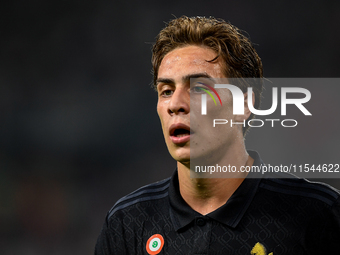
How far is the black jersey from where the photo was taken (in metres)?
2.16

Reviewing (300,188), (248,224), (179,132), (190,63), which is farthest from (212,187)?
(190,63)

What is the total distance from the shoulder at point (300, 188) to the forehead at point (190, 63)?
70 centimetres

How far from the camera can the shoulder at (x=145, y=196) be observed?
2.64 meters

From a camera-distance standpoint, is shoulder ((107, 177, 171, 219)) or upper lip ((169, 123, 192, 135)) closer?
upper lip ((169, 123, 192, 135))

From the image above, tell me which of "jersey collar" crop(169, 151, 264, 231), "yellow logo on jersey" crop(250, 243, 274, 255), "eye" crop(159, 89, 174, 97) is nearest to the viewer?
"yellow logo on jersey" crop(250, 243, 274, 255)

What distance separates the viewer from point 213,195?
236 centimetres

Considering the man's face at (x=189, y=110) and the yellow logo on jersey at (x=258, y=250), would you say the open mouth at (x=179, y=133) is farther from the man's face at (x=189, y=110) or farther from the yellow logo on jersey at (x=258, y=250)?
the yellow logo on jersey at (x=258, y=250)

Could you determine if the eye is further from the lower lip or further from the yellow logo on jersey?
the yellow logo on jersey

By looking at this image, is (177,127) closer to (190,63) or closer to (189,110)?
(189,110)

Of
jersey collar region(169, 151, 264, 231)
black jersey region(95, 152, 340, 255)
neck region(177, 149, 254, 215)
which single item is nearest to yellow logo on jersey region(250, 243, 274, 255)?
black jersey region(95, 152, 340, 255)

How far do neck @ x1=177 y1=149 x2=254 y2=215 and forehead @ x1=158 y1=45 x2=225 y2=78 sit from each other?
0.51m

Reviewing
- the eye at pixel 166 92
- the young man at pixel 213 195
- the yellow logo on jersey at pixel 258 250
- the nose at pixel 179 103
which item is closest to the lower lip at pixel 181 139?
the young man at pixel 213 195

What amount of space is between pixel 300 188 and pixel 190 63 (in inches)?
38.1

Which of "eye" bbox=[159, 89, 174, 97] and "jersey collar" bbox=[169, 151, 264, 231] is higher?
"eye" bbox=[159, 89, 174, 97]
